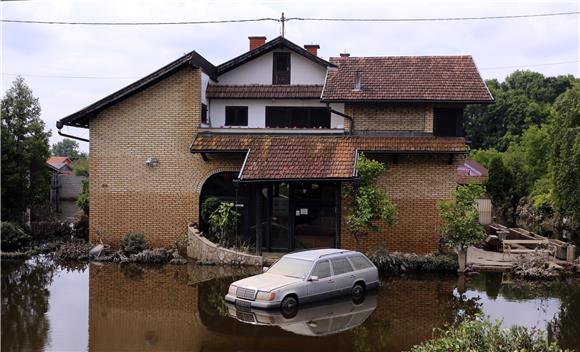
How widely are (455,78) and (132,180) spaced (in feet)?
40.7

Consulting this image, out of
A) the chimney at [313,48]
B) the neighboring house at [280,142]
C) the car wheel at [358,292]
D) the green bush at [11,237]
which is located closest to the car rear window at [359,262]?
the car wheel at [358,292]

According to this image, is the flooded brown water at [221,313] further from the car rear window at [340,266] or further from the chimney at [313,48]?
the chimney at [313,48]

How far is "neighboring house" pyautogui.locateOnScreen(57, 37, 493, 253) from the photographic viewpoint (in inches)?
775

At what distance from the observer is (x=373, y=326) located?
464 inches

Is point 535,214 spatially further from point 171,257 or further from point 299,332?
point 299,332

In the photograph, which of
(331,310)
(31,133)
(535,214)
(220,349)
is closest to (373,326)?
(331,310)

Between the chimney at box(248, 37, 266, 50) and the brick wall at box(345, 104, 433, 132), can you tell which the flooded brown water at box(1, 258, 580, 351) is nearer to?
the brick wall at box(345, 104, 433, 132)

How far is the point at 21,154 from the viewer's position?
24.3 meters

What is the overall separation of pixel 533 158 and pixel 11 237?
3135cm

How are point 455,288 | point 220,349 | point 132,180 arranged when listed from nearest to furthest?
1. point 220,349
2. point 455,288
3. point 132,180

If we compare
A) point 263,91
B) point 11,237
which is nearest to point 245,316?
point 263,91

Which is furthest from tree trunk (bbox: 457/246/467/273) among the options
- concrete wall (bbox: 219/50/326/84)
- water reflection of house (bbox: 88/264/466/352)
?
concrete wall (bbox: 219/50/326/84)

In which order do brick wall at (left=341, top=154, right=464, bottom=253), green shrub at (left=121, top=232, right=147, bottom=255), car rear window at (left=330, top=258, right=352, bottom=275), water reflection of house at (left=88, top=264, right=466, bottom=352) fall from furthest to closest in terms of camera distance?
green shrub at (left=121, top=232, right=147, bottom=255), brick wall at (left=341, top=154, right=464, bottom=253), car rear window at (left=330, top=258, right=352, bottom=275), water reflection of house at (left=88, top=264, right=466, bottom=352)

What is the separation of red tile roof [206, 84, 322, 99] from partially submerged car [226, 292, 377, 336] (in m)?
9.78
